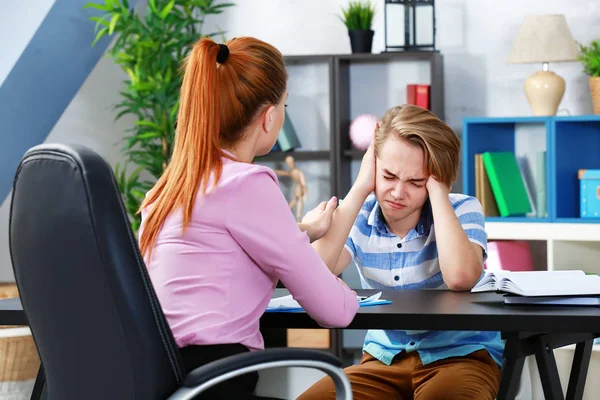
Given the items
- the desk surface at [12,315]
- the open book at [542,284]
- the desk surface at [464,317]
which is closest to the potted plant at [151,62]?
the desk surface at [12,315]

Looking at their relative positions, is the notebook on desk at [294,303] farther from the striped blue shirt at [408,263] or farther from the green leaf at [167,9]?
the green leaf at [167,9]

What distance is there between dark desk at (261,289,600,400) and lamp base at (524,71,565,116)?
7.98 feet

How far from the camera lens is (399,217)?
7.52 feet

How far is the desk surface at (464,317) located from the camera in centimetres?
170

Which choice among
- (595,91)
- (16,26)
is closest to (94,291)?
(16,26)

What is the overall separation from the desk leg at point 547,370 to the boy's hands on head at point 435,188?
1.56 feet

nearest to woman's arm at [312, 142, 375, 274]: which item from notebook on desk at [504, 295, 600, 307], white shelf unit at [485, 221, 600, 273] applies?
notebook on desk at [504, 295, 600, 307]

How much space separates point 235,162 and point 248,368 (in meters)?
0.43

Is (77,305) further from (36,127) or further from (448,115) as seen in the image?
(448,115)

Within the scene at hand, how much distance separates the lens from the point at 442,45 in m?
4.87

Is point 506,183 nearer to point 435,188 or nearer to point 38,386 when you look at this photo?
point 435,188

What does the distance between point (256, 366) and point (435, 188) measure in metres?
0.91

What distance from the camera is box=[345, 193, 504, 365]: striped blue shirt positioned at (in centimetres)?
216

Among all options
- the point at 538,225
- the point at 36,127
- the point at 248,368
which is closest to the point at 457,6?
the point at 538,225
